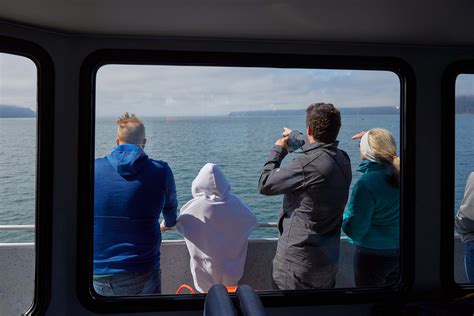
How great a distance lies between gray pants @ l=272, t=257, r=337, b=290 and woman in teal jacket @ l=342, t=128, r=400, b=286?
0.19 metres

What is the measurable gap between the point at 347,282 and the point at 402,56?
4.07 ft

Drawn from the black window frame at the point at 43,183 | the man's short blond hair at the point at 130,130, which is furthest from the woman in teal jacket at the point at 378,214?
the black window frame at the point at 43,183

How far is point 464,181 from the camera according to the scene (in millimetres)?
2910

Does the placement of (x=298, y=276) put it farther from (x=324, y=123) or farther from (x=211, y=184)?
(x=324, y=123)

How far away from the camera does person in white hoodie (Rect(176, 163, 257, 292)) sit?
2.85 metres

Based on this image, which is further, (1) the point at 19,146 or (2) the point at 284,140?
(2) the point at 284,140

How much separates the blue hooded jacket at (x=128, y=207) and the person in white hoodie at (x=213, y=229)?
20 cm

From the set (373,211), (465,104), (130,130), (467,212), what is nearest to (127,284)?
(130,130)

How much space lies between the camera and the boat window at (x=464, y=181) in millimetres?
2836

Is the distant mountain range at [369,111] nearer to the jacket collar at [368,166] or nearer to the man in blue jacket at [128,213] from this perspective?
the jacket collar at [368,166]

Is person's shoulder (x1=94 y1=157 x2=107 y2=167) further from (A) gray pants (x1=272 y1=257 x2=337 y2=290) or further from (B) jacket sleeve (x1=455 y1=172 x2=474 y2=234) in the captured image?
(B) jacket sleeve (x1=455 y1=172 x2=474 y2=234)

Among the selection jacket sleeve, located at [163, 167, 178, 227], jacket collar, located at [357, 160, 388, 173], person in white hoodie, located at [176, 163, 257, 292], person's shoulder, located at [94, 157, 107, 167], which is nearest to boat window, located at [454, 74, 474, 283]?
jacket collar, located at [357, 160, 388, 173]

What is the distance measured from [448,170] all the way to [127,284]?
1.78m

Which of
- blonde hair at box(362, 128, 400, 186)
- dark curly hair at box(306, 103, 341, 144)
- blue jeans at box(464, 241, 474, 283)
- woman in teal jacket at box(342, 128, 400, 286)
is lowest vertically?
blue jeans at box(464, 241, 474, 283)
